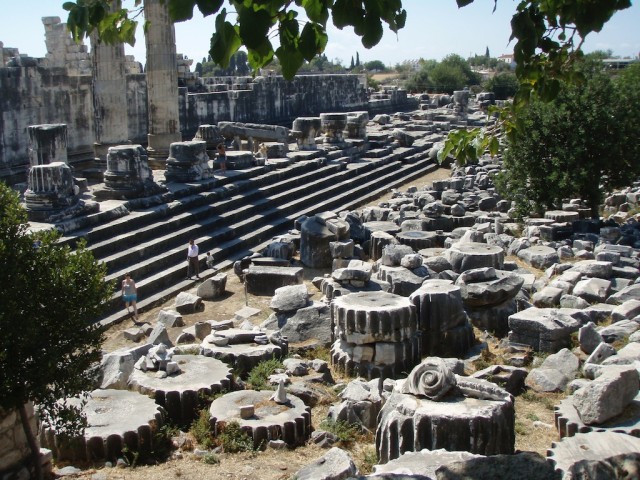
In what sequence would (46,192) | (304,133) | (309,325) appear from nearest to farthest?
(309,325), (46,192), (304,133)

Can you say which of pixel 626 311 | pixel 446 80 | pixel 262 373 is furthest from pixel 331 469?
pixel 446 80

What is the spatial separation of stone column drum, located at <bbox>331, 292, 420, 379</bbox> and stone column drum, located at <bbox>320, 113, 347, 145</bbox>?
16501mm

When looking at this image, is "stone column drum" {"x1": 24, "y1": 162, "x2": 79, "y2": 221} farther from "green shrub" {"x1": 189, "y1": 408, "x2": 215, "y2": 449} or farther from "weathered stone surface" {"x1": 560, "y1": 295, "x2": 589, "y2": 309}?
"weathered stone surface" {"x1": 560, "y1": 295, "x2": 589, "y2": 309}

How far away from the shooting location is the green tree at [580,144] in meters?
16.3

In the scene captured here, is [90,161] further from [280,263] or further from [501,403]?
[501,403]

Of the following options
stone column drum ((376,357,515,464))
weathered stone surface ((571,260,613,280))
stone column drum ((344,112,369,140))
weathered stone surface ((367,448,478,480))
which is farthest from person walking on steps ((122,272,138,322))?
stone column drum ((344,112,369,140))

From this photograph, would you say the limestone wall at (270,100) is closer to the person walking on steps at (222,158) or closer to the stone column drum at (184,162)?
the person walking on steps at (222,158)

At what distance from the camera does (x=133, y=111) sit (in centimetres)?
2244

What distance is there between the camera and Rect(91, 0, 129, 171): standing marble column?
19.1 m

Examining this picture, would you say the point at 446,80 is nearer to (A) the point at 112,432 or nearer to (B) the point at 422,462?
(A) the point at 112,432

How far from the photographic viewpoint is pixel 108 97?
19266 millimetres

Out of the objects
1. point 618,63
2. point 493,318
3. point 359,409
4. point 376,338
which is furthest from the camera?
point 618,63

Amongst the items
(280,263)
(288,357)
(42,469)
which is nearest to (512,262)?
(280,263)

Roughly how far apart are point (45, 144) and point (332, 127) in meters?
12.1
